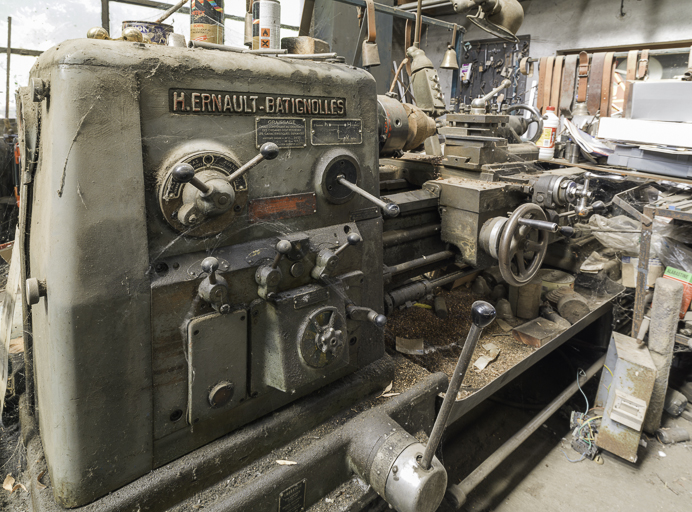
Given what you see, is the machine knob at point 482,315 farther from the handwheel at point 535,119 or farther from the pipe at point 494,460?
→ the handwheel at point 535,119

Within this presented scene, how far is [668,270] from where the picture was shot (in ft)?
7.48

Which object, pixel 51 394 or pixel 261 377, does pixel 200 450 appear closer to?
pixel 261 377

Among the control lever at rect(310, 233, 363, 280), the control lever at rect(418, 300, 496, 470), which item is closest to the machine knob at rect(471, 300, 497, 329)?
the control lever at rect(418, 300, 496, 470)

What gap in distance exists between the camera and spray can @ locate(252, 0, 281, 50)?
1160mm

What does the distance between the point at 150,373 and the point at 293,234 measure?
1.50ft

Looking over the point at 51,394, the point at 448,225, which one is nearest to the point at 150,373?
the point at 51,394

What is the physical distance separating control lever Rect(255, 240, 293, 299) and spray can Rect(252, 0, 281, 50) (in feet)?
1.80

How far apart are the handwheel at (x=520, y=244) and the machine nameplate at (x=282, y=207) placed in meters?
0.78

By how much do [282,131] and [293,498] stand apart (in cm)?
89

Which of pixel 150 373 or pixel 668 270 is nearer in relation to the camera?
pixel 150 373

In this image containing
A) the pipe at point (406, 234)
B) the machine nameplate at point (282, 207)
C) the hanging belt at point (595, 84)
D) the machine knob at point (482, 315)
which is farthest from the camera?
the hanging belt at point (595, 84)

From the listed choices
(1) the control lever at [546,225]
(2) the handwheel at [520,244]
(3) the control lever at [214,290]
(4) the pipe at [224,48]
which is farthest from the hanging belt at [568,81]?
(3) the control lever at [214,290]

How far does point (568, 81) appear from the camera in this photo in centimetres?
467

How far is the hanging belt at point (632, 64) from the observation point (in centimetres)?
433
